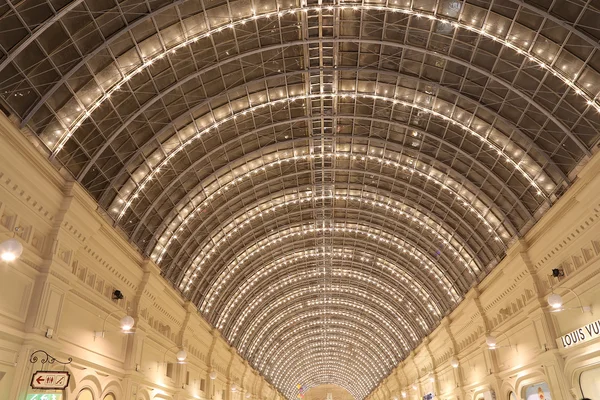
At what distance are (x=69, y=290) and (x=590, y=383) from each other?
27531 mm

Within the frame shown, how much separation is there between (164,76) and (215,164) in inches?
419

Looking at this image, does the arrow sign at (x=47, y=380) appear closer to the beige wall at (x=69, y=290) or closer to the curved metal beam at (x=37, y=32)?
the beige wall at (x=69, y=290)

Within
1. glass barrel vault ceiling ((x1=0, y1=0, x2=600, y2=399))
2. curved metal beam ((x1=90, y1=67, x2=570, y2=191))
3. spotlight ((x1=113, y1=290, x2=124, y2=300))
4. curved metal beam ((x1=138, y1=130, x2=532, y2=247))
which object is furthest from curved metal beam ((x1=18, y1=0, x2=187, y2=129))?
curved metal beam ((x1=138, y1=130, x2=532, y2=247))

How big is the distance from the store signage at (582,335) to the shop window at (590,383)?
159 cm

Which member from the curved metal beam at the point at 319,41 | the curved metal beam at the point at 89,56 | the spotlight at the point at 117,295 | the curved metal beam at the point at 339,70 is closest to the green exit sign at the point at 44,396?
the spotlight at the point at 117,295

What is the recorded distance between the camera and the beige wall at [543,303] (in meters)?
23.7

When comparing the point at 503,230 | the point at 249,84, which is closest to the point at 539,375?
the point at 503,230

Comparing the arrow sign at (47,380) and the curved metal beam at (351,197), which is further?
the curved metal beam at (351,197)

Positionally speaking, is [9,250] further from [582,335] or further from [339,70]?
[582,335]

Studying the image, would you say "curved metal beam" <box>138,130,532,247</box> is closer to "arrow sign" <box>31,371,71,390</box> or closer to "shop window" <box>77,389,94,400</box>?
"shop window" <box>77,389,94,400</box>

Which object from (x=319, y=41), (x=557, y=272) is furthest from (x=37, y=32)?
(x=557, y=272)

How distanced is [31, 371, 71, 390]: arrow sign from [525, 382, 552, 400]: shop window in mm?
26873

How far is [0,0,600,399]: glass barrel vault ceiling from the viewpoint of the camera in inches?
880

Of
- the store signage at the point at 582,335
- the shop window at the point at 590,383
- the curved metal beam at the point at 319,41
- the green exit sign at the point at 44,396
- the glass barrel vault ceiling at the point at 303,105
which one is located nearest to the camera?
the green exit sign at the point at 44,396
